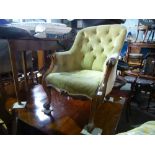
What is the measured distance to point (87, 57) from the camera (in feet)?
4.28

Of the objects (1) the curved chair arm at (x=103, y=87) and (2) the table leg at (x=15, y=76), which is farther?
(2) the table leg at (x=15, y=76)

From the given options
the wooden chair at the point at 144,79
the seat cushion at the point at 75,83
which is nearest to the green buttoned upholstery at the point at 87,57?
the seat cushion at the point at 75,83

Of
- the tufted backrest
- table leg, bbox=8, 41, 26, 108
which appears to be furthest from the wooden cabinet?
table leg, bbox=8, 41, 26, 108

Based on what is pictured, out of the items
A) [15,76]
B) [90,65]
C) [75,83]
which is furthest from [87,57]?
[15,76]

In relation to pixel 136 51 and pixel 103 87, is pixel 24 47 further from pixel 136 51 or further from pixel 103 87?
pixel 136 51

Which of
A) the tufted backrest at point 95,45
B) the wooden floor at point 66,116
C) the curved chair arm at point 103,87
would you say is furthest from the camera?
the tufted backrest at point 95,45

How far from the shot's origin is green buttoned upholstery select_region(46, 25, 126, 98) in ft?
3.29

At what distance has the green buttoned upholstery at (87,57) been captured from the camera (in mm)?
1003

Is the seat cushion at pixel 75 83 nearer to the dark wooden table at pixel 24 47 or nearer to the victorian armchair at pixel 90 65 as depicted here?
the victorian armchair at pixel 90 65

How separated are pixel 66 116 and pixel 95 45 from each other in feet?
2.03
